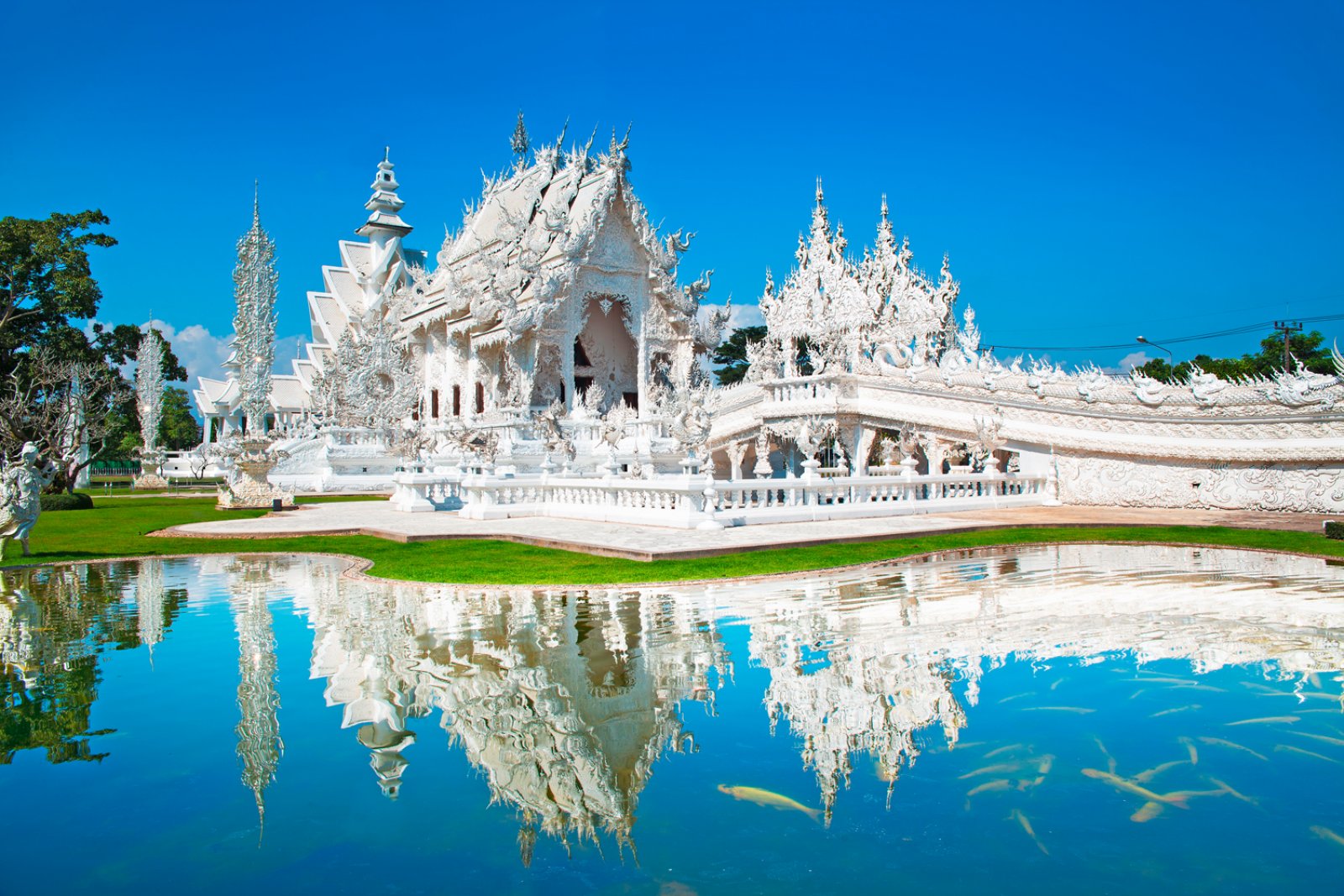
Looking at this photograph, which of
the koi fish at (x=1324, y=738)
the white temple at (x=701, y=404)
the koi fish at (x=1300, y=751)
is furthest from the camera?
the white temple at (x=701, y=404)

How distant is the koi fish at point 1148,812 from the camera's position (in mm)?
3092

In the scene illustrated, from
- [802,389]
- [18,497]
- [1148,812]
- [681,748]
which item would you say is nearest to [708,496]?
[18,497]

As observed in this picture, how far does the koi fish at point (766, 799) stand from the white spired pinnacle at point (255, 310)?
31.1m

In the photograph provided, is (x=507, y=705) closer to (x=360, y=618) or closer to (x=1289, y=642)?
(x=360, y=618)

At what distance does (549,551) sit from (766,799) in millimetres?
7244

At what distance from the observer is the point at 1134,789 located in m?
3.33

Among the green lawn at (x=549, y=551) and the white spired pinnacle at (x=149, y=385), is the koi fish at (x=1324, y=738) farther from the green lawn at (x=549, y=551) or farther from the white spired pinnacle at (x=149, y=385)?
the white spired pinnacle at (x=149, y=385)

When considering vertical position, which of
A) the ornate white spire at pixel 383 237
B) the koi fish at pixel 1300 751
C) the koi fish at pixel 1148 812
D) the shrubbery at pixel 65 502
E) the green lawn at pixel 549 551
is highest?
the ornate white spire at pixel 383 237

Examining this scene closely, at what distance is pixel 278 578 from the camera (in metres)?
8.81

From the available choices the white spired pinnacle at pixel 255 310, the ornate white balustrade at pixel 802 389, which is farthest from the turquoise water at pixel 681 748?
the white spired pinnacle at pixel 255 310

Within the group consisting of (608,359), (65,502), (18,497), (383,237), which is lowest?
(18,497)

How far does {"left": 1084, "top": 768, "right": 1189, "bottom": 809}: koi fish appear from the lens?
3.22 metres

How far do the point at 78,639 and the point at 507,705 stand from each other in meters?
3.34

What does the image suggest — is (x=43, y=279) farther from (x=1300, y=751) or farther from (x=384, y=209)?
(x=1300, y=751)
